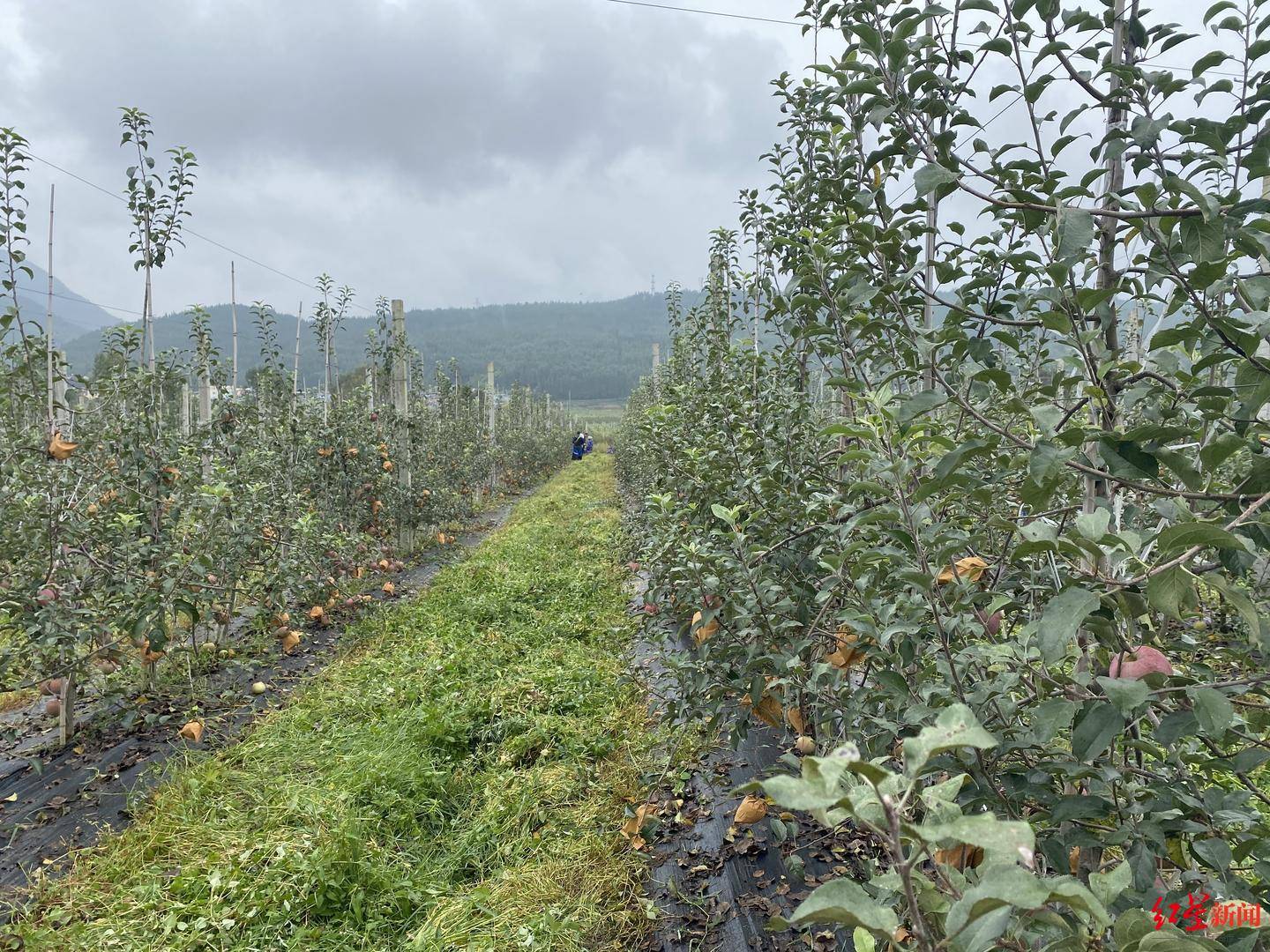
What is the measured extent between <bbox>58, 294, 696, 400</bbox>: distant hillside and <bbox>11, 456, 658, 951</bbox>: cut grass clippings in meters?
48.1

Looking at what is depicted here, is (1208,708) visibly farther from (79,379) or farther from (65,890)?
(79,379)

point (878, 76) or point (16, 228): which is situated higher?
point (16, 228)

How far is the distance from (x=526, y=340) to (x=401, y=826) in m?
131

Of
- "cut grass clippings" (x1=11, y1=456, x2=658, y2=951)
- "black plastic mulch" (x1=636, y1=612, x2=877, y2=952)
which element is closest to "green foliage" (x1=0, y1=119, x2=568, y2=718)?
"cut grass clippings" (x1=11, y1=456, x2=658, y2=951)

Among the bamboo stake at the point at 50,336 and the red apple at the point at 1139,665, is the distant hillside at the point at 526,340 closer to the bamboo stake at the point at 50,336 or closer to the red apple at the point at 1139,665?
the bamboo stake at the point at 50,336

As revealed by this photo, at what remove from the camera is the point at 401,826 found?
9.76ft

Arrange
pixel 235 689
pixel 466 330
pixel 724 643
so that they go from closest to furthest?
pixel 724 643 < pixel 235 689 < pixel 466 330

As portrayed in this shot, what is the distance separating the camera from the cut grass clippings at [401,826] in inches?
92.3

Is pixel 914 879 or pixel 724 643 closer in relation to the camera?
pixel 914 879

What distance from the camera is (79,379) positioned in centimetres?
359

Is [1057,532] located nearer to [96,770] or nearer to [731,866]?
[731,866]

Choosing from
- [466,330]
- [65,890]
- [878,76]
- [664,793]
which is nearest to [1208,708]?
[878,76]

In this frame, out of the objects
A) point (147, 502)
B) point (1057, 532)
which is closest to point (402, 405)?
point (147, 502)

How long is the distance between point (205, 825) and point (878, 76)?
142 inches
